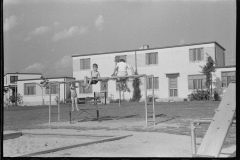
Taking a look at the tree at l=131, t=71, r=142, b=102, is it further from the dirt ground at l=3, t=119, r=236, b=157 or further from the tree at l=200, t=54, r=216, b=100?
the dirt ground at l=3, t=119, r=236, b=157

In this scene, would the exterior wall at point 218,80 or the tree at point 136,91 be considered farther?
the tree at point 136,91

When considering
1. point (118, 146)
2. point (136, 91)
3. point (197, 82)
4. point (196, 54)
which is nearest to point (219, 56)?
point (196, 54)

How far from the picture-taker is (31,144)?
24.4ft

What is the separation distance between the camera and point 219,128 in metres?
4.91

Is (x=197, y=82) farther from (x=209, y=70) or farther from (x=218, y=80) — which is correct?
(x=218, y=80)

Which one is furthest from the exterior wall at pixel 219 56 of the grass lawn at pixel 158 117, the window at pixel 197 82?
the grass lawn at pixel 158 117

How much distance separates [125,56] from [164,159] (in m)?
33.6

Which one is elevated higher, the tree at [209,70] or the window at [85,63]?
the window at [85,63]

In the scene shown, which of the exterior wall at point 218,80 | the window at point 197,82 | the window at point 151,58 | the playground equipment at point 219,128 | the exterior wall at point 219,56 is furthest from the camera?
the window at point 151,58

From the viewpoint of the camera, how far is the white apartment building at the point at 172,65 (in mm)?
33562

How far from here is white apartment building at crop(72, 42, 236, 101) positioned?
3356cm

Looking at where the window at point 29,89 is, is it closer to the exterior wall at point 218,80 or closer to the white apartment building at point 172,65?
the white apartment building at point 172,65

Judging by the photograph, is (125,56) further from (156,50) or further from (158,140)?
(158,140)

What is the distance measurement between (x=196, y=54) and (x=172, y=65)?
9.86ft
